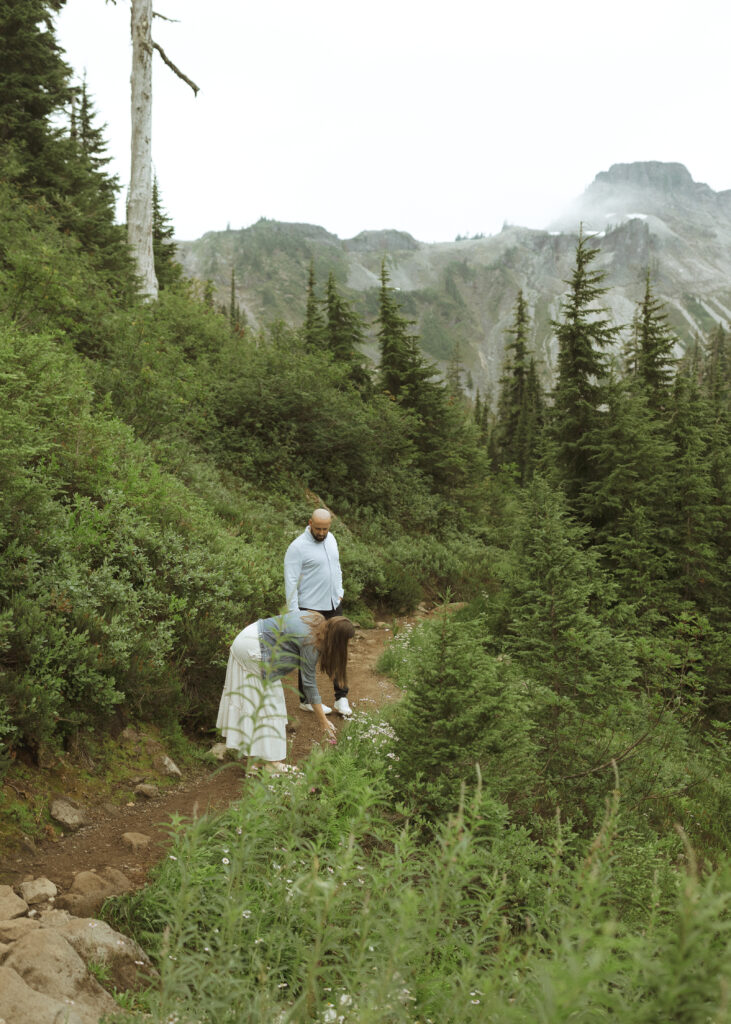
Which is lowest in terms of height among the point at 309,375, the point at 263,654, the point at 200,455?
the point at 263,654

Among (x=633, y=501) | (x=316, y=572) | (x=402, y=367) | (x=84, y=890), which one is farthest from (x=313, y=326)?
(x=84, y=890)

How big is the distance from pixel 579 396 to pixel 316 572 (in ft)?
33.9

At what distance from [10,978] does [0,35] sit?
20.6 m

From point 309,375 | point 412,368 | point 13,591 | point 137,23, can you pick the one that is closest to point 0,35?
point 137,23

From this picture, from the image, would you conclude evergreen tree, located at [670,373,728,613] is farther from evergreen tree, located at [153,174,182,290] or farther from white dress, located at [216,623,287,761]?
evergreen tree, located at [153,174,182,290]

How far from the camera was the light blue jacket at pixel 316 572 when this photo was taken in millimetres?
6484

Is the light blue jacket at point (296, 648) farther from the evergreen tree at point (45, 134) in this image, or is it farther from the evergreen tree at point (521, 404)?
the evergreen tree at point (521, 404)

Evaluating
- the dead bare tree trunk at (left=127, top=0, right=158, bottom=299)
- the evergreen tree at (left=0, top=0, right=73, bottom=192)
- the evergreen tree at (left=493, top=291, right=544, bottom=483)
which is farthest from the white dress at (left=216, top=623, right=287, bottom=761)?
the evergreen tree at (left=493, top=291, right=544, bottom=483)

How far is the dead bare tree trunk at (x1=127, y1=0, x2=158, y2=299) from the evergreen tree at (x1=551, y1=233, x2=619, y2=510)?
10.2 metres

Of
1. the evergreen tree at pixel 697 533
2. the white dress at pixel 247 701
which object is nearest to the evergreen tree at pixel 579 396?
the evergreen tree at pixel 697 533

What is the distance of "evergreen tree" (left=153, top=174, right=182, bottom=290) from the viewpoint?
901 inches

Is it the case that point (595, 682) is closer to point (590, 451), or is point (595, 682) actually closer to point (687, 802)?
point (687, 802)

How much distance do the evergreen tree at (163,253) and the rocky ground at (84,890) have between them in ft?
63.8

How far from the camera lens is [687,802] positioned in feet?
20.1
